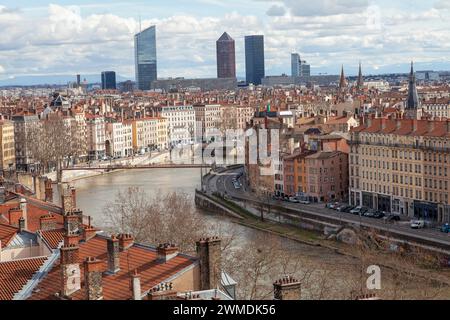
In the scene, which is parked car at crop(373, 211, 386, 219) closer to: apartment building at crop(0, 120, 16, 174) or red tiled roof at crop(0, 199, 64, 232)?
red tiled roof at crop(0, 199, 64, 232)

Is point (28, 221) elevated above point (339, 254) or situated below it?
above

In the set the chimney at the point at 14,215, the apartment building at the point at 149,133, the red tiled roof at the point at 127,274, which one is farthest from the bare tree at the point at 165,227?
the apartment building at the point at 149,133

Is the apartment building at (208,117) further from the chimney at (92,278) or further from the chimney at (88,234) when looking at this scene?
the chimney at (92,278)

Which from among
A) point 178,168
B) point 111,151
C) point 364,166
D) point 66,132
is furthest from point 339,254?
point 111,151

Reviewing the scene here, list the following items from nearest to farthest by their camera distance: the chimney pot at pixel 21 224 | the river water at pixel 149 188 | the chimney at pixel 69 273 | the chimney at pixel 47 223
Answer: the chimney at pixel 69 273 → the chimney pot at pixel 21 224 → the chimney at pixel 47 223 → the river water at pixel 149 188

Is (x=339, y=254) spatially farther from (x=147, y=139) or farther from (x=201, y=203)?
(x=147, y=139)

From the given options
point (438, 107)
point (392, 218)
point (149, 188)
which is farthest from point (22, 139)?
point (392, 218)

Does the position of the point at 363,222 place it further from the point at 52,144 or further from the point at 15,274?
the point at 52,144

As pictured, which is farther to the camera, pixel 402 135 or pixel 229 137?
pixel 229 137
